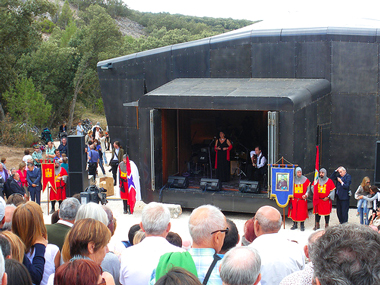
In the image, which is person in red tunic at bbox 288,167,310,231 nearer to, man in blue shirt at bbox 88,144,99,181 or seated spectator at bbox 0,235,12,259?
man in blue shirt at bbox 88,144,99,181

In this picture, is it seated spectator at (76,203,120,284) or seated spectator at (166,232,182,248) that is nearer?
seated spectator at (76,203,120,284)

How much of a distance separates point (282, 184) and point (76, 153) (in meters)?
5.15

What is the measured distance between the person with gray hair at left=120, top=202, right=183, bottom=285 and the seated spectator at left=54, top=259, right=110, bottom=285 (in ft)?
2.92

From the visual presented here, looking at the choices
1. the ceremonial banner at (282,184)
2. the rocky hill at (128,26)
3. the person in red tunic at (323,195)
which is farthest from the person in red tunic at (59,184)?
the rocky hill at (128,26)

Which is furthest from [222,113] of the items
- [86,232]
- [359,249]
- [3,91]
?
[3,91]

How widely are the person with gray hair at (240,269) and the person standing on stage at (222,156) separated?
32.0 ft

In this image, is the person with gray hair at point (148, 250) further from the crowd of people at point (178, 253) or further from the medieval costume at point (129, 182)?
the medieval costume at point (129, 182)

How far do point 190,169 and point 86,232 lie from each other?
424 inches

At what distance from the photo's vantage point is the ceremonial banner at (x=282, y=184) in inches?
413

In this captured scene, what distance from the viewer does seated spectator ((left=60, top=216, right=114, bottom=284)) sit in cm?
370

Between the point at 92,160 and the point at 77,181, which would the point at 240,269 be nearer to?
the point at 77,181

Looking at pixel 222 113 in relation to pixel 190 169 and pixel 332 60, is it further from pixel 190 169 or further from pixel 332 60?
pixel 332 60

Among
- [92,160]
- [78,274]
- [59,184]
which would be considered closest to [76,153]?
[59,184]

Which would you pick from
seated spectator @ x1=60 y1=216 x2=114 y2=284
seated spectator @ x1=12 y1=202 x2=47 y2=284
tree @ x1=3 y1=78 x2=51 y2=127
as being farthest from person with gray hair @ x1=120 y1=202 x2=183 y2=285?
tree @ x1=3 y1=78 x2=51 y2=127
